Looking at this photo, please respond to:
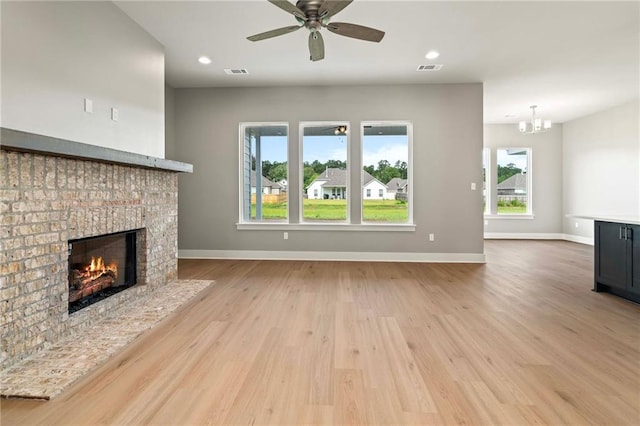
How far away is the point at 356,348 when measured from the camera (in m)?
2.24

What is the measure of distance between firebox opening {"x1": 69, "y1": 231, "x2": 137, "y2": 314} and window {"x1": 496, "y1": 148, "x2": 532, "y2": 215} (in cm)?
830

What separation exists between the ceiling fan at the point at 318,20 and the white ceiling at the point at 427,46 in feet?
2.15

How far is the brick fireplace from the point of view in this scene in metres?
1.90

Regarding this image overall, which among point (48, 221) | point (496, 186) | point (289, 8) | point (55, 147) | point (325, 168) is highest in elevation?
point (289, 8)

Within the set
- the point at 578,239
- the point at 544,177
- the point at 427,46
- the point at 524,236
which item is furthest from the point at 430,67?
the point at 578,239

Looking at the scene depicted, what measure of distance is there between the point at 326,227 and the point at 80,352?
3.79m

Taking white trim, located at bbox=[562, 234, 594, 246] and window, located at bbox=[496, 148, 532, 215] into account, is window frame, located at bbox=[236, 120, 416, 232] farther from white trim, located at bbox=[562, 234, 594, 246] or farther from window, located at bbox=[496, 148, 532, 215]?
white trim, located at bbox=[562, 234, 594, 246]

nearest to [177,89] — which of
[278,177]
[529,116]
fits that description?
[278,177]

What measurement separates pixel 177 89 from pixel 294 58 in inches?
100.0

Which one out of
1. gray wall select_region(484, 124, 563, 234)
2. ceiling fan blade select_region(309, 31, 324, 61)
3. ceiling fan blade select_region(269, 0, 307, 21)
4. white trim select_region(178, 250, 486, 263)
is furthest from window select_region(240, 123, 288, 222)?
gray wall select_region(484, 124, 563, 234)

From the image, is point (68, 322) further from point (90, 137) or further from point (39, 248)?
point (90, 137)

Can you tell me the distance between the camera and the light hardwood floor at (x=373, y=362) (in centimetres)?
158

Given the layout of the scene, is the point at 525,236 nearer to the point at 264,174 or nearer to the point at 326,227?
the point at 326,227

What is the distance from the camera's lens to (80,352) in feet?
7.00
